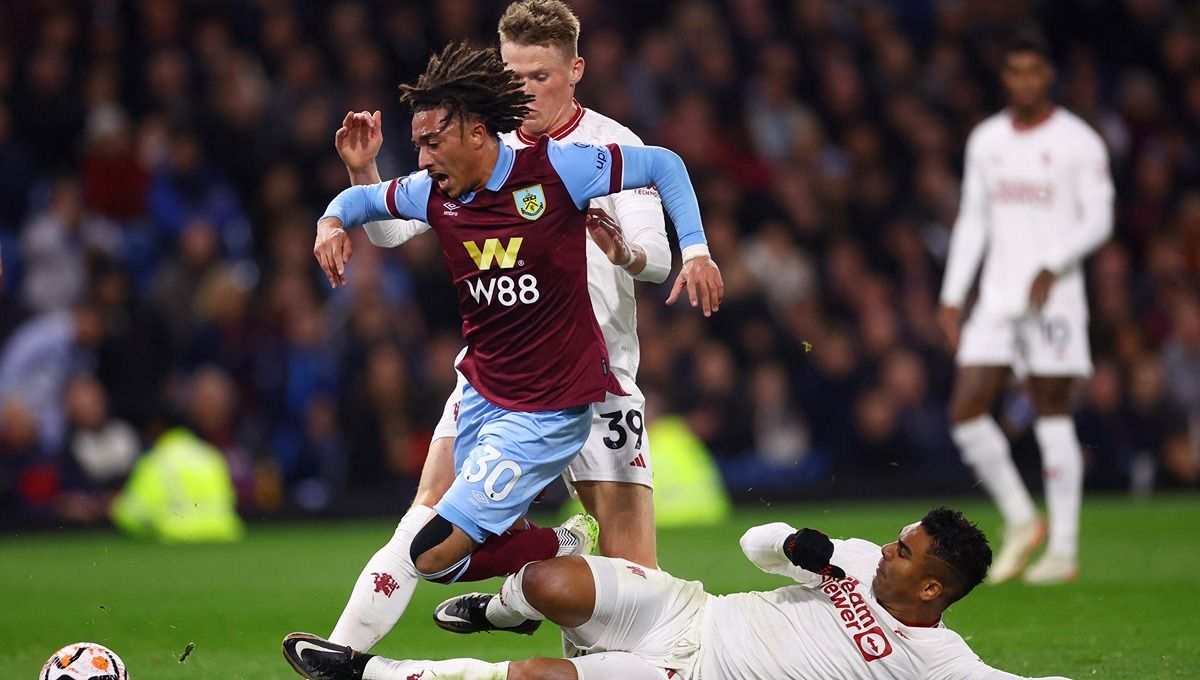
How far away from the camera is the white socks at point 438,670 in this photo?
16.2 ft

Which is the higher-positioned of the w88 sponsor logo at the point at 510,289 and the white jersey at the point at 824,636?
the w88 sponsor logo at the point at 510,289

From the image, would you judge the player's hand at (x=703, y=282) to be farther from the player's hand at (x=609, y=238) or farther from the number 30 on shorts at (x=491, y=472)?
the number 30 on shorts at (x=491, y=472)

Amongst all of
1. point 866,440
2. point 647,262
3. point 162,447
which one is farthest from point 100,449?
point 647,262

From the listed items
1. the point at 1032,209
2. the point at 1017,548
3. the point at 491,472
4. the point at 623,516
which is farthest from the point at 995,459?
the point at 491,472

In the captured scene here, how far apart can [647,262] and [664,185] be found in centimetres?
34

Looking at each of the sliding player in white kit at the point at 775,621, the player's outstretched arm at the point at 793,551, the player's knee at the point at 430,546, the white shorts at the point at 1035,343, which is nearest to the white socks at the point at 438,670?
the sliding player in white kit at the point at 775,621

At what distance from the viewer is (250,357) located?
1304 centimetres

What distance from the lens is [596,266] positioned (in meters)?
6.11

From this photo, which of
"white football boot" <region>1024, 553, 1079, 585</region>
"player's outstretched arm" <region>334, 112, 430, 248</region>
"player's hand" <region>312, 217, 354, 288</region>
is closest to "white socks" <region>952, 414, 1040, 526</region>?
"white football boot" <region>1024, 553, 1079, 585</region>

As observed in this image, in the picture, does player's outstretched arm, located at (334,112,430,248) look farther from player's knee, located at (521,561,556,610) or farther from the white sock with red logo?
player's knee, located at (521,561,556,610)

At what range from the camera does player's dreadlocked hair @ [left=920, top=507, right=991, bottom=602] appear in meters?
5.10

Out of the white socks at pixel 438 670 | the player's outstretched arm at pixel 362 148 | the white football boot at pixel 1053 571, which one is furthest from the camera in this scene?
the white football boot at pixel 1053 571

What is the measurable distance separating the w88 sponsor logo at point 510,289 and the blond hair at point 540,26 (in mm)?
1107

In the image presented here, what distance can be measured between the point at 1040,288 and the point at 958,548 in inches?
155
